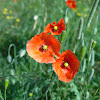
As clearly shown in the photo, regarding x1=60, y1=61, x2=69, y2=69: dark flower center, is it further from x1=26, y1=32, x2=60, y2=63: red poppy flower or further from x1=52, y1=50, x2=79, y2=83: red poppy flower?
x1=26, y1=32, x2=60, y2=63: red poppy flower

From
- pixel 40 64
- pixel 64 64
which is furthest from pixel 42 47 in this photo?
pixel 40 64

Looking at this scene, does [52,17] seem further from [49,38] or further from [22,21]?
[49,38]

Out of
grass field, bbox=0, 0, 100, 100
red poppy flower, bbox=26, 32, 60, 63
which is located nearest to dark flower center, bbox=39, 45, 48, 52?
red poppy flower, bbox=26, 32, 60, 63

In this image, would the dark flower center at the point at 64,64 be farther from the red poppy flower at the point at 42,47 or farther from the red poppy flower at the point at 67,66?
the red poppy flower at the point at 42,47

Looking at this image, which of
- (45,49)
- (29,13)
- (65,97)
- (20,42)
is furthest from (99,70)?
(29,13)

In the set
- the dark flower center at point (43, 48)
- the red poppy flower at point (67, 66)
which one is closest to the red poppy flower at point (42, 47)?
the dark flower center at point (43, 48)

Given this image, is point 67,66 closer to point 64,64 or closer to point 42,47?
point 64,64
